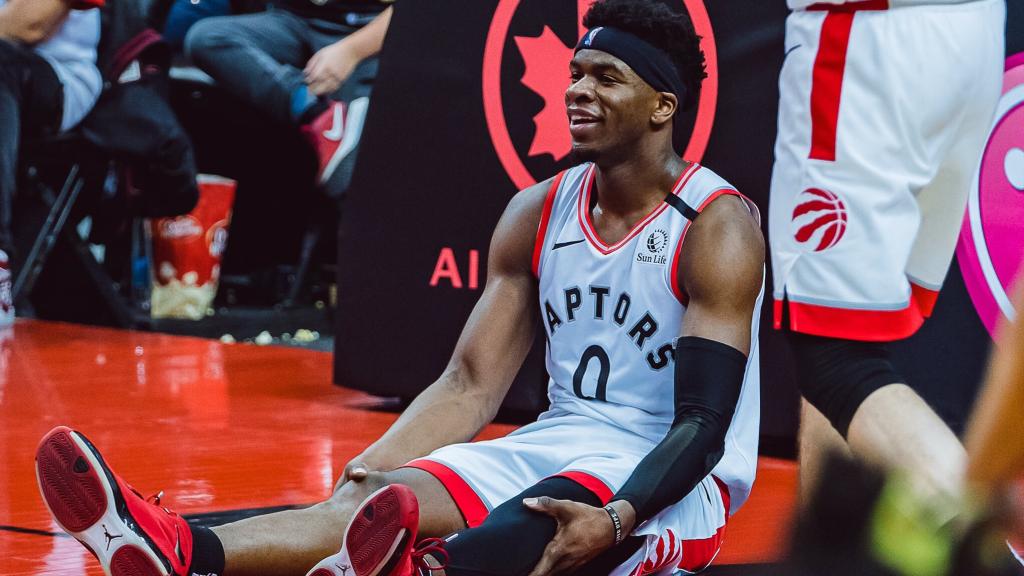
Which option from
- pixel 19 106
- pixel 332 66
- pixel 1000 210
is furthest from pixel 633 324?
pixel 19 106

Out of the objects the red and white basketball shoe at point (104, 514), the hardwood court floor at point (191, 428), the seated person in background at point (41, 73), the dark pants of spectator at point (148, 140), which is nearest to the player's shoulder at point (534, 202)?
the hardwood court floor at point (191, 428)

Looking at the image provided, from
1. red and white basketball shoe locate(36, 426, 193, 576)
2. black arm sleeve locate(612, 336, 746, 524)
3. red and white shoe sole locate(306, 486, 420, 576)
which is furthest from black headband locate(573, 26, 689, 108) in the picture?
red and white basketball shoe locate(36, 426, 193, 576)

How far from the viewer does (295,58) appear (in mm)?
7594

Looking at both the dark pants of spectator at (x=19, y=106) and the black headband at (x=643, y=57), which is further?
the dark pants of spectator at (x=19, y=106)

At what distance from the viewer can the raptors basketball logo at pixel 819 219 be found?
2973 mm

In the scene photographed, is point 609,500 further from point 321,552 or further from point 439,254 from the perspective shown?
point 439,254

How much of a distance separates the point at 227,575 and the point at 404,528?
42cm

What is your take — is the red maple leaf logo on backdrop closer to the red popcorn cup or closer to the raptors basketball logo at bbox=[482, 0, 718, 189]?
the raptors basketball logo at bbox=[482, 0, 718, 189]

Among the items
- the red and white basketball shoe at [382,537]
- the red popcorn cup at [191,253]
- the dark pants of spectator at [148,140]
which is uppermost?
the red and white basketball shoe at [382,537]

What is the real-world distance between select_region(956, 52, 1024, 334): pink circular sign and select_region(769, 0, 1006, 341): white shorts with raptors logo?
764 millimetres

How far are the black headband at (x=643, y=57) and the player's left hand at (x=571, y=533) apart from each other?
872mm

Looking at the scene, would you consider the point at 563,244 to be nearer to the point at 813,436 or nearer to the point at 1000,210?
the point at 813,436

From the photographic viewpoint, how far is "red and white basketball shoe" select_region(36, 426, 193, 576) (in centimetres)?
241

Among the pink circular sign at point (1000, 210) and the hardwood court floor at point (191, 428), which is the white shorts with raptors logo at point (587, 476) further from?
the pink circular sign at point (1000, 210)
